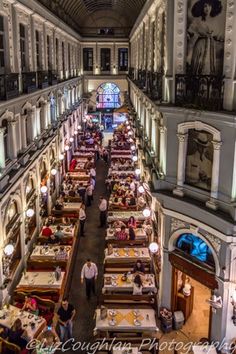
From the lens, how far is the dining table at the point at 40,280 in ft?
49.5

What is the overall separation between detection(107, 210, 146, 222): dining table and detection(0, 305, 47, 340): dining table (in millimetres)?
8343

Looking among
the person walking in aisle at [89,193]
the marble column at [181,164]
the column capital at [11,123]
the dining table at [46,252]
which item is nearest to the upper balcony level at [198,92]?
the marble column at [181,164]

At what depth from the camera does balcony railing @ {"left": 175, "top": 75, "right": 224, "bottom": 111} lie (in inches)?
468

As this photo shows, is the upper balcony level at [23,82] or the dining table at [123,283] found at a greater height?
the upper balcony level at [23,82]

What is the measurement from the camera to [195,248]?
13.2m

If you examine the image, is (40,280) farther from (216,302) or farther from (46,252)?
(216,302)

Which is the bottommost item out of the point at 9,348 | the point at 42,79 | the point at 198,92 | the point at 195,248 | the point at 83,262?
the point at 83,262

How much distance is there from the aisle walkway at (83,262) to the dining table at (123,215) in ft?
3.63

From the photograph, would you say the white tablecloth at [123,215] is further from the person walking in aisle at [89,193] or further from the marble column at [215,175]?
the marble column at [215,175]

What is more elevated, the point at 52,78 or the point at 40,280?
the point at 52,78

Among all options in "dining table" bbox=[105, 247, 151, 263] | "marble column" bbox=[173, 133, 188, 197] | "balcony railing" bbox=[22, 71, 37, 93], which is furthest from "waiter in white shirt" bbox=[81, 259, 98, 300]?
"balcony railing" bbox=[22, 71, 37, 93]

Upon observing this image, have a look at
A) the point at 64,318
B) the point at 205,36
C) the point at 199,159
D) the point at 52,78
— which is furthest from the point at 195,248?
the point at 52,78

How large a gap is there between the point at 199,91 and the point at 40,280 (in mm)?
8310

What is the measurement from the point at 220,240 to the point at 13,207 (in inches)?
309
